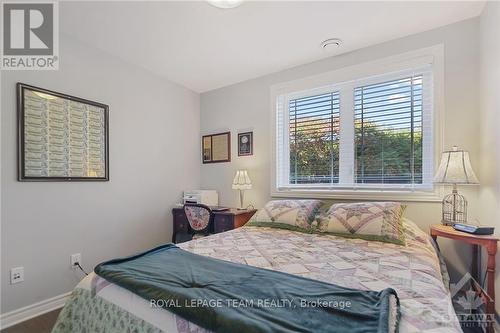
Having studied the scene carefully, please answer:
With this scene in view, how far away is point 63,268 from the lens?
90.0 inches

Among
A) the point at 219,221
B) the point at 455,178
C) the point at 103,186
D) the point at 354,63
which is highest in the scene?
the point at 354,63

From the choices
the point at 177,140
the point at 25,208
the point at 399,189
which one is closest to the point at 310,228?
the point at 399,189

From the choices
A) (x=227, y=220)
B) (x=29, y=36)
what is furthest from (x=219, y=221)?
(x=29, y=36)

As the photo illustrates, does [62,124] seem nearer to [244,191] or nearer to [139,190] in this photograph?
[139,190]

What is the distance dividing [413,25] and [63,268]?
3735mm

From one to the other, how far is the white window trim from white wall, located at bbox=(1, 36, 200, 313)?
132 centimetres

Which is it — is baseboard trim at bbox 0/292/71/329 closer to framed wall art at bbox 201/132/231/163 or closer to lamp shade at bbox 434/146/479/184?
framed wall art at bbox 201/132/231/163

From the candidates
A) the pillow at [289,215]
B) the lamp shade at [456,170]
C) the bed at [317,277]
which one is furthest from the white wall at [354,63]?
the bed at [317,277]

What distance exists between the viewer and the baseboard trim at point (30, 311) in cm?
192

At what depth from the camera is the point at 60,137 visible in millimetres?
2273

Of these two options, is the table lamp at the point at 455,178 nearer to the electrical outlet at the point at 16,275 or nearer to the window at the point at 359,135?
the window at the point at 359,135

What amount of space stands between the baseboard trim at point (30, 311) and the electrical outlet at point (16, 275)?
0.73 feet

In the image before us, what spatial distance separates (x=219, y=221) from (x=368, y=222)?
1.56m

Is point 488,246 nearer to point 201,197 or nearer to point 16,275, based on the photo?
point 201,197
